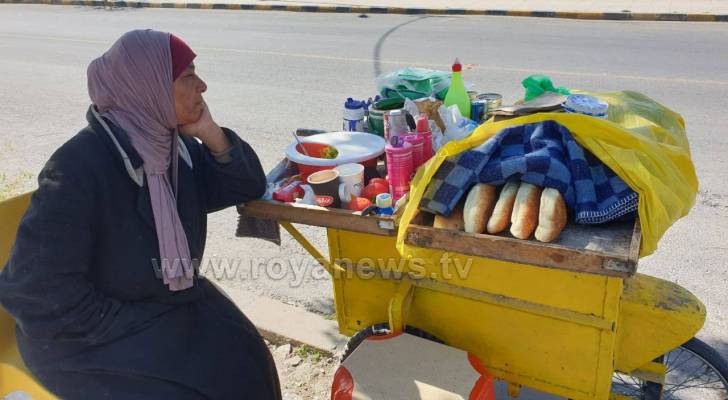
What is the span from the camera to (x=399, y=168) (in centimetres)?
193

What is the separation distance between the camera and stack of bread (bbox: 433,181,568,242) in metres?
1.60

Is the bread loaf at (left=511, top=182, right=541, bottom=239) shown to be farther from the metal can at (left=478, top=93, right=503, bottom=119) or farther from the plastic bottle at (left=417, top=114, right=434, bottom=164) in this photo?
the metal can at (left=478, top=93, right=503, bottom=119)

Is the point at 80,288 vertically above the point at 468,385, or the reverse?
the point at 80,288

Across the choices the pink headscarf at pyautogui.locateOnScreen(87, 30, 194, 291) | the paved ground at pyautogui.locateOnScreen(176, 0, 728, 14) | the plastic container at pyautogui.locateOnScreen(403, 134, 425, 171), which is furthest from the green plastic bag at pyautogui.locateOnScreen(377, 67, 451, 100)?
the paved ground at pyautogui.locateOnScreen(176, 0, 728, 14)

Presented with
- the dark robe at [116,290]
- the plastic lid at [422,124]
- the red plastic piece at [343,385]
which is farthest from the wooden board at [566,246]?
the dark robe at [116,290]

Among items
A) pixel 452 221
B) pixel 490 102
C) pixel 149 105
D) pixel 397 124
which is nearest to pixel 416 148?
pixel 397 124

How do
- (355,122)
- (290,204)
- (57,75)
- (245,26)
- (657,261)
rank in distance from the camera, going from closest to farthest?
(290,204) → (355,122) → (657,261) → (57,75) → (245,26)

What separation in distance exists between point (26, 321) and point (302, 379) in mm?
1291

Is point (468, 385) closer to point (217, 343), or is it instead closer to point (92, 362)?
point (217, 343)

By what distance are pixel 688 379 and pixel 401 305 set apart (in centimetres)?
123

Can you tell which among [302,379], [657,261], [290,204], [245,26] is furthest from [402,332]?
[245,26]

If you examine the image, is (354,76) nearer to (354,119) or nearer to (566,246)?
(354,119)

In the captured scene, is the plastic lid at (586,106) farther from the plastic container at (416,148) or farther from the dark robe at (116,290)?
the dark robe at (116,290)

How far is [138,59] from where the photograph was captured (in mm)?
1811
